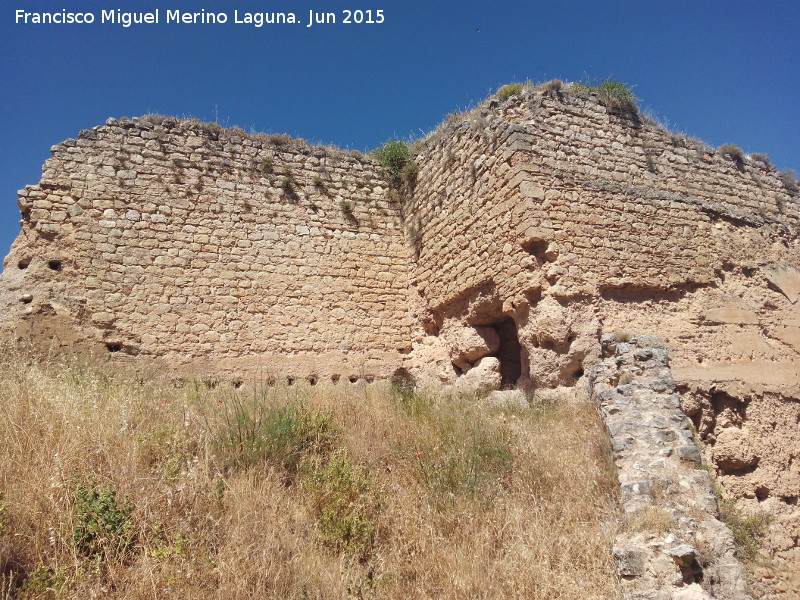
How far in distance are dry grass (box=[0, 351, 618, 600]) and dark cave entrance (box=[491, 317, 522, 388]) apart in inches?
88.6

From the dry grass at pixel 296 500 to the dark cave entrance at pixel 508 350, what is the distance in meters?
2.25

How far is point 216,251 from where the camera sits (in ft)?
28.1

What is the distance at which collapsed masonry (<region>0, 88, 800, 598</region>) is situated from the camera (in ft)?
22.4

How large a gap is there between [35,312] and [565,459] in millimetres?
6514

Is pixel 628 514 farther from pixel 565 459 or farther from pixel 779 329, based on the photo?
pixel 779 329

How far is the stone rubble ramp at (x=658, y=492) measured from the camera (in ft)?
12.3

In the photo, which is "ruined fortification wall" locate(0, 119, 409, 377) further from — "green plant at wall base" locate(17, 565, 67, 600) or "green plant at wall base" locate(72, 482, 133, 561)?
"green plant at wall base" locate(17, 565, 67, 600)

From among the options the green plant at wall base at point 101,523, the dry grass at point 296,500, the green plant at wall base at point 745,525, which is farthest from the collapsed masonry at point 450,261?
the green plant at wall base at point 101,523

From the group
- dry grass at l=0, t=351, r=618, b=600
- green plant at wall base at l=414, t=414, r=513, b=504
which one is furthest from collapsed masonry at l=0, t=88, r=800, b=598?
dry grass at l=0, t=351, r=618, b=600

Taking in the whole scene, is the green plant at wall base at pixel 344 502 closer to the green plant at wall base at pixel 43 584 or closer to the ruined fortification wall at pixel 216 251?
the green plant at wall base at pixel 43 584

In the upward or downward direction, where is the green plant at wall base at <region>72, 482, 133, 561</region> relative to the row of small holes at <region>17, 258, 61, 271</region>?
downward

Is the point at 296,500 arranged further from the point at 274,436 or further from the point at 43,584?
the point at 43,584

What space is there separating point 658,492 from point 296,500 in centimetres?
275

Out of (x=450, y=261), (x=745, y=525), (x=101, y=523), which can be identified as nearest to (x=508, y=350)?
(x=450, y=261)
